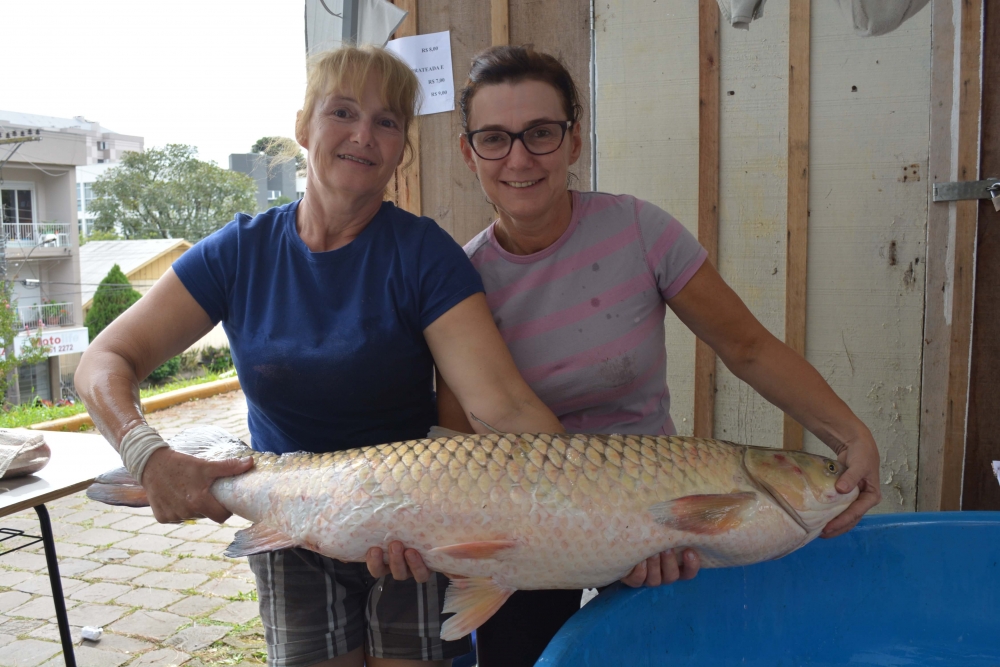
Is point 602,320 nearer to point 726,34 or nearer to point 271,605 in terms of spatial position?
point 271,605

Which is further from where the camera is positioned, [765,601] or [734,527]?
[765,601]

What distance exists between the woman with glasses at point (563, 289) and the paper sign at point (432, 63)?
2.10 meters

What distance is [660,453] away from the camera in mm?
1637

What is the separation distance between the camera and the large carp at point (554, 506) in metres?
1.57

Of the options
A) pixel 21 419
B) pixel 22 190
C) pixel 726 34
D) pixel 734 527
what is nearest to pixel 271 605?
pixel 734 527

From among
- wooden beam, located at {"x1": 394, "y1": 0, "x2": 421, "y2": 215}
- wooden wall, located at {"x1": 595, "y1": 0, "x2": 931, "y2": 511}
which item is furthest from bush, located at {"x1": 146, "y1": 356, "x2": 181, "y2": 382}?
wooden wall, located at {"x1": 595, "y1": 0, "x2": 931, "y2": 511}

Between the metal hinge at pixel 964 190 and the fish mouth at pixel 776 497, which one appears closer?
the fish mouth at pixel 776 497

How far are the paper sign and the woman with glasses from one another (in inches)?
82.6

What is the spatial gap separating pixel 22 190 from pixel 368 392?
110 ft

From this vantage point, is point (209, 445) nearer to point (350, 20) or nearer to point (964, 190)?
point (350, 20)

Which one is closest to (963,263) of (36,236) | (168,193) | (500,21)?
(500,21)

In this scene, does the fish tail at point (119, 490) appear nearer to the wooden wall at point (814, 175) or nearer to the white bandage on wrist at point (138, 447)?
the white bandage on wrist at point (138, 447)

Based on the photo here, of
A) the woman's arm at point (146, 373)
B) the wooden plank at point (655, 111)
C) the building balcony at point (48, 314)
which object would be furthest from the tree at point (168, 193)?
the woman's arm at point (146, 373)

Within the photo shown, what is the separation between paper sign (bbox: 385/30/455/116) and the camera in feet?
13.4
